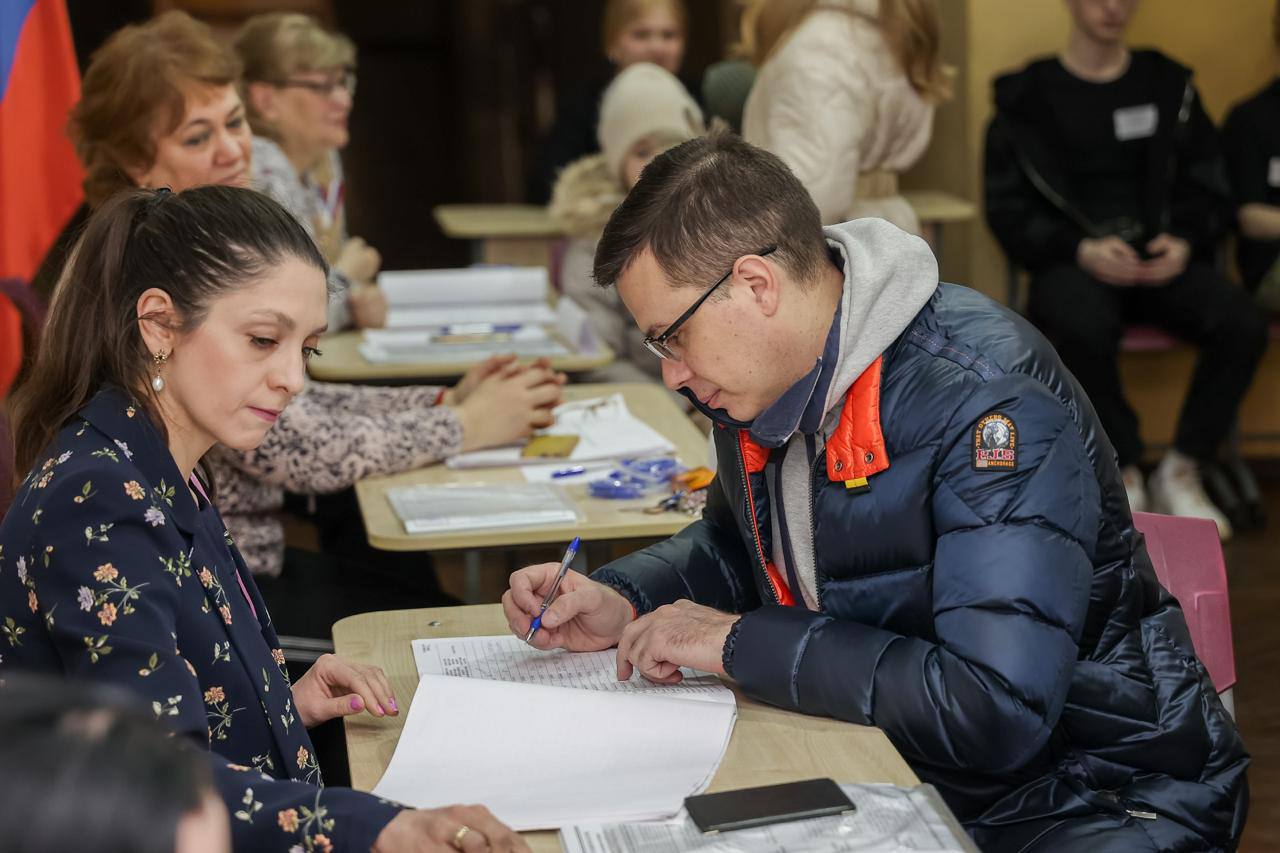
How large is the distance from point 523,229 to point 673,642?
395 centimetres

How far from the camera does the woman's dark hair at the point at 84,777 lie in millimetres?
768

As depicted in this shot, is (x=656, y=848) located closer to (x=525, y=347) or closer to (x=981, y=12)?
(x=525, y=347)

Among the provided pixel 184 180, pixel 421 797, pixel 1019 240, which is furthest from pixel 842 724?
pixel 1019 240

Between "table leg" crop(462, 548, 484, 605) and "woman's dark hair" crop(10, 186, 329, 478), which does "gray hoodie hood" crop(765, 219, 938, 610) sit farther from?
"table leg" crop(462, 548, 484, 605)

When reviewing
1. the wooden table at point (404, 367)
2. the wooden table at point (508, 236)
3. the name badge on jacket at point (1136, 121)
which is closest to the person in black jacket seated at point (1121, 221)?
the name badge on jacket at point (1136, 121)

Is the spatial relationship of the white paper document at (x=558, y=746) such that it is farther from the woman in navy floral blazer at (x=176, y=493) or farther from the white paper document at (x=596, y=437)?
the white paper document at (x=596, y=437)

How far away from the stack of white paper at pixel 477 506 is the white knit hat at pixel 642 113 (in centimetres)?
177

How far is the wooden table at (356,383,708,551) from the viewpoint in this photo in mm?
2494

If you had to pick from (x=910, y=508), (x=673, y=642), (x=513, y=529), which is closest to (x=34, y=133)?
(x=513, y=529)

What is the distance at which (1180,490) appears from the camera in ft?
16.0

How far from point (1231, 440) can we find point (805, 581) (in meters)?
3.79

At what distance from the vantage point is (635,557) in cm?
202

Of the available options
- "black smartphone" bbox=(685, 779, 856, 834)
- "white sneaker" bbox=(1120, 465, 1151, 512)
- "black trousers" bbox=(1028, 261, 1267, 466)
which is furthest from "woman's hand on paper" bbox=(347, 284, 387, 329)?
"black smartphone" bbox=(685, 779, 856, 834)

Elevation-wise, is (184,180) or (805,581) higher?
(184,180)
